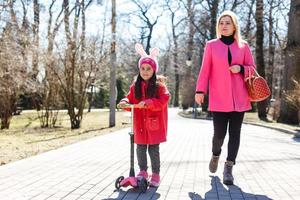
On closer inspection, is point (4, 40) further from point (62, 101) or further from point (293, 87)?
point (293, 87)

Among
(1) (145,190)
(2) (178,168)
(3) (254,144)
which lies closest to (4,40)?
(3) (254,144)

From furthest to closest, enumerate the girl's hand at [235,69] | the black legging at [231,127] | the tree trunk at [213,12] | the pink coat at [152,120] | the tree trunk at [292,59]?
the tree trunk at [213,12]
the tree trunk at [292,59]
the black legging at [231,127]
the girl's hand at [235,69]
the pink coat at [152,120]

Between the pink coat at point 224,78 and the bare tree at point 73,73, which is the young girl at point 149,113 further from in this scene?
the bare tree at point 73,73

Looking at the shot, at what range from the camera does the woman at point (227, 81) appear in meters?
6.31

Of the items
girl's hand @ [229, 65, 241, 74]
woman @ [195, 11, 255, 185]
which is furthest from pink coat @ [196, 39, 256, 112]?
girl's hand @ [229, 65, 241, 74]

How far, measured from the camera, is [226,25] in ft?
21.0

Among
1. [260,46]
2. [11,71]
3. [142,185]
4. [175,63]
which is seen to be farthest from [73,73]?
[175,63]

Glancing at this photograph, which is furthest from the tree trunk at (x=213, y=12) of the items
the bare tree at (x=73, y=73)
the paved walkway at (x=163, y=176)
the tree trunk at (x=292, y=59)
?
the paved walkway at (x=163, y=176)

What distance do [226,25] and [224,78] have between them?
66cm

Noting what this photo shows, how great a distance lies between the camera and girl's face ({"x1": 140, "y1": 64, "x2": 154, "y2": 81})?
19.9 ft

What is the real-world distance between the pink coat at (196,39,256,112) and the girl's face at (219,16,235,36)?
0.14 meters

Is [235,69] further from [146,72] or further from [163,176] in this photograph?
[163,176]

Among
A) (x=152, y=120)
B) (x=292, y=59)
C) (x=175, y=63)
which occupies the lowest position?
(x=152, y=120)

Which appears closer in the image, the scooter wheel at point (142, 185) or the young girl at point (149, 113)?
the scooter wheel at point (142, 185)
